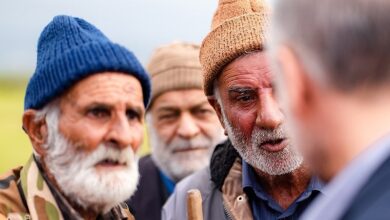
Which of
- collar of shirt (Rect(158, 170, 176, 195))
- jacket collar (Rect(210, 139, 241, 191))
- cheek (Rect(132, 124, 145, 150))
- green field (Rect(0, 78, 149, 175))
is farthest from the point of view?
green field (Rect(0, 78, 149, 175))

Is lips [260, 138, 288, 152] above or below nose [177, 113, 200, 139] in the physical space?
above

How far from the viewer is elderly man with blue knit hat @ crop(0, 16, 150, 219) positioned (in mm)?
3166

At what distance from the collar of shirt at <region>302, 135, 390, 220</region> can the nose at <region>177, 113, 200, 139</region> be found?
4.64 meters

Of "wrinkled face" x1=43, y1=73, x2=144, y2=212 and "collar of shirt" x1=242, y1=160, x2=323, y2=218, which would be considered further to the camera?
"collar of shirt" x1=242, y1=160, x2=323, y2=218

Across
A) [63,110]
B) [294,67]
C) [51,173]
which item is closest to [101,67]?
[63,110]

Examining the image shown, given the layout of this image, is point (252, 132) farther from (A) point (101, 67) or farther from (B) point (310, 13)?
(B) point (310, 13)

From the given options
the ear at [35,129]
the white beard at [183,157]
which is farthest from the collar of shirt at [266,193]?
the white beard at [183,157]

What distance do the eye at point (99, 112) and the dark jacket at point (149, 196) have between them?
2.06 metres

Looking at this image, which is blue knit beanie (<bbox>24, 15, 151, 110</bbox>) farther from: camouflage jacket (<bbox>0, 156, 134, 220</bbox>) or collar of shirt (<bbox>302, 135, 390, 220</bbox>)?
collar of shirt (<bbox>302, 135, 390, 220</bbox>)

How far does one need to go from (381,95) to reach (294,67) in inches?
7.6

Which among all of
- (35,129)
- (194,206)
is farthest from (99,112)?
(194,206)

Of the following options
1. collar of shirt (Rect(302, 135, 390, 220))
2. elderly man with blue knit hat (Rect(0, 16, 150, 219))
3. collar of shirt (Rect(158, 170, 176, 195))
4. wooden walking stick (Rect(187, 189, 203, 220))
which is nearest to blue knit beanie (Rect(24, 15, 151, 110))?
elderly man with blue knit hat (Rect(0, 16, 150, 219))

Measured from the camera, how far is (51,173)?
3.27 m

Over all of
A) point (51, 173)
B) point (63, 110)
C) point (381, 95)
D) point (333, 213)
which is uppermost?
point (381, 95)
